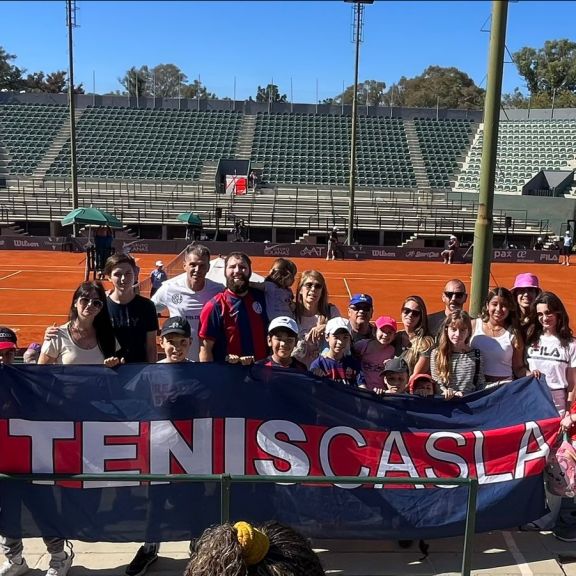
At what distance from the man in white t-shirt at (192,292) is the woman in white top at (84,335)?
129 centimetres

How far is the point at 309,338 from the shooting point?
5.16m

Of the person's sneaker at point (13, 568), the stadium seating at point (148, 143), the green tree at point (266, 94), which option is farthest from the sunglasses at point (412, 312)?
the green tree at point (266, 94)

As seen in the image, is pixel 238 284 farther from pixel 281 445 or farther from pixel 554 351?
pixel 554 351

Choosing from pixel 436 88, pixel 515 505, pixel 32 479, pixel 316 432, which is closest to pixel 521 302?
pixel 515 505

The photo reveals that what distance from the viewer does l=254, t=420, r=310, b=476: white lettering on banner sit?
14.6 ft

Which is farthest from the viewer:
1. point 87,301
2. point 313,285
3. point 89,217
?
point 89,217

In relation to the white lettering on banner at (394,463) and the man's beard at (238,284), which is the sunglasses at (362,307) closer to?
the man's beard at (238,284)

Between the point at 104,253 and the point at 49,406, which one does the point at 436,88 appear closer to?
the point at 104,253

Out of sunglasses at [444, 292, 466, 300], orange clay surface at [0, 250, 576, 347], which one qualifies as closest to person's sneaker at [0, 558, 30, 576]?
sunglasses at [444, 292, 466, 300]

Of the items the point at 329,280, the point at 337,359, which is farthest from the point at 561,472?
the point at 329,280

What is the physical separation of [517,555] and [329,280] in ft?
60.4

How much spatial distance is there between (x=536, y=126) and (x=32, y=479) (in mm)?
52076

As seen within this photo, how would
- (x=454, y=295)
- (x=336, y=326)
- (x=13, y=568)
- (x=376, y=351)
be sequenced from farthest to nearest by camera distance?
(x=454, y=295) → (x=376, y=351) → (x=336, y=326) → (x=13, y=568)

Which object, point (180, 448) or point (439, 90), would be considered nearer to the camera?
point (180, 448)
